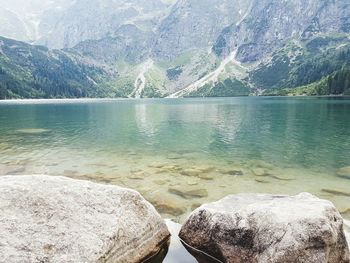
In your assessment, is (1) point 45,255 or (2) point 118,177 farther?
(2) point 118,177

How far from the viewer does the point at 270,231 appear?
1159 centimetres

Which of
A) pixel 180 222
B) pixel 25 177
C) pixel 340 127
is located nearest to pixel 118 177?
pixel 180 222

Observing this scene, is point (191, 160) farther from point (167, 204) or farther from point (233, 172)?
point (167, 204)

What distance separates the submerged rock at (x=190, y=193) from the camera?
2294 centimetres

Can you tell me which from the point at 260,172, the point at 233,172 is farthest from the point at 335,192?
the point at 233,172

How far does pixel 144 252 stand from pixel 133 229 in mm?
1064

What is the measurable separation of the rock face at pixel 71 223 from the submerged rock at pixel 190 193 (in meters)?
9.08

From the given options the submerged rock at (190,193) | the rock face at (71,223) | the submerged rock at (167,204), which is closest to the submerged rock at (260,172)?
the submerged rock at (190,193)

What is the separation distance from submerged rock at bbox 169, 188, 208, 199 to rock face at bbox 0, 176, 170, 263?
357 inches

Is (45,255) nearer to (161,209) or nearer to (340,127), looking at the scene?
(161,209)

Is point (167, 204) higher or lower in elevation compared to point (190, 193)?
higher

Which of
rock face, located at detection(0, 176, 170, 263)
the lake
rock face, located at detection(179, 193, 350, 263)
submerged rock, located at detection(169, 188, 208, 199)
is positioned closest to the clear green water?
the lake

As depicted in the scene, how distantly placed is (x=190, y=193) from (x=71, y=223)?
1311 centimetres

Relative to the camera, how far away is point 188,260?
1348cm
